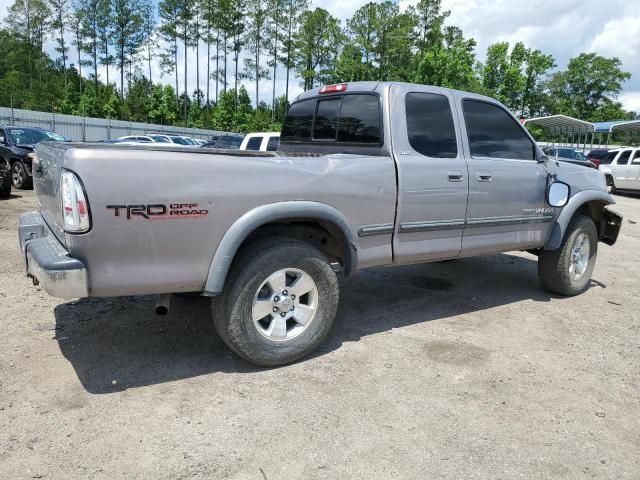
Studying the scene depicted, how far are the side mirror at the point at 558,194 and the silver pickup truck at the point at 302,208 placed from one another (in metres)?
0.02

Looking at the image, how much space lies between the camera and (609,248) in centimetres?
859

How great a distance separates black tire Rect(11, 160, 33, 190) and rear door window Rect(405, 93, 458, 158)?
11879 mm

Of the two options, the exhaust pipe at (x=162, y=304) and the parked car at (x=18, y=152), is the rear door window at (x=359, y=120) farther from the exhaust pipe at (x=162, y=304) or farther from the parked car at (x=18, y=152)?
the parked car at (x=18, y=152)

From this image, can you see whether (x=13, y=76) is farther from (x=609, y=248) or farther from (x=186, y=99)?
(x=609, y=248)

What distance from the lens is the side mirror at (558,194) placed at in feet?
16.1

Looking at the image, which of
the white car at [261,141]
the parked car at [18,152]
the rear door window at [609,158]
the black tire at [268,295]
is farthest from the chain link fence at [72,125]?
the black tire at [268,295]

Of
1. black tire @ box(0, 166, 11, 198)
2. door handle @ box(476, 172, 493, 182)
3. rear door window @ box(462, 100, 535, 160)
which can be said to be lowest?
black tire @ box(0, 166, 11, 198)

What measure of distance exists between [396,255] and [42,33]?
69647 millimetres

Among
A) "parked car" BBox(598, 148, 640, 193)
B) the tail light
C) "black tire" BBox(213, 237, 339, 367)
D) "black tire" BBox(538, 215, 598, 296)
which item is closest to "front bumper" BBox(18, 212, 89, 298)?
the tail light

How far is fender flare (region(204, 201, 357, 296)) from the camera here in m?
3.04

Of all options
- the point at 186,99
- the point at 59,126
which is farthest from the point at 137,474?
the point at 186,99

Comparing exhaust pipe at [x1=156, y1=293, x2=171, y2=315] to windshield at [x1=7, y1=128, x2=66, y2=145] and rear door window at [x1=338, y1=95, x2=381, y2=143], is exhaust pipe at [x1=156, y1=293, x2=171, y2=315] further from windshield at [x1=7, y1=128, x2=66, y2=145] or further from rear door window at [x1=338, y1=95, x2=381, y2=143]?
windshield at [x1=7, y1=128, x2=66, y2=145]

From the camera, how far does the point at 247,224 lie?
3.07 meters

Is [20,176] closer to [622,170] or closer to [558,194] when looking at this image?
[558,194]
